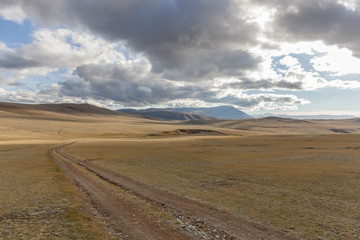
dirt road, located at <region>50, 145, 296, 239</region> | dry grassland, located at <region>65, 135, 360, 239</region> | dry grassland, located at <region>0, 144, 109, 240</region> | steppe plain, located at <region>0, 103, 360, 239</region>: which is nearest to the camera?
dirt road, located at <region>50, 145, 296, 239</region>

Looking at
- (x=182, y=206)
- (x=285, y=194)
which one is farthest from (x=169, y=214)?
(x=285, y=194)

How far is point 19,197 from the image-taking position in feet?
62.3

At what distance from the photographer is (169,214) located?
49.2 feet

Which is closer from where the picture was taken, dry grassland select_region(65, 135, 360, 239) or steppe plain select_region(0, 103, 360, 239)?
steppe plain select_region(0, 103, 360, 239)

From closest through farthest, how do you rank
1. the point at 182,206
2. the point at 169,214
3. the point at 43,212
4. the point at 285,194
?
the point at 169,214
the point at 43,212
the point at 182,206
the point at 285,194

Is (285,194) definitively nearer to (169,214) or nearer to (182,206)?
(182,206)

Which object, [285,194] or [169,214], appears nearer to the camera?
[169,214]

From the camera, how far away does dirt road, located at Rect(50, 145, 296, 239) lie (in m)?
12.1

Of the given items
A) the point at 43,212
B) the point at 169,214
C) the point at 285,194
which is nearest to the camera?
the point at 169,214

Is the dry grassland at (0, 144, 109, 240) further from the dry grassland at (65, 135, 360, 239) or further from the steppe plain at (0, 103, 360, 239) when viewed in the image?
the dry grassland at (65, 135, 360, 239)

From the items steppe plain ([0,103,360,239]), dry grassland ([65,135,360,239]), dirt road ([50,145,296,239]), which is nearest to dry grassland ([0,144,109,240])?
steppe plain ([0,103,360,239])

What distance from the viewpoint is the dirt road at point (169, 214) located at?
12.1 metres

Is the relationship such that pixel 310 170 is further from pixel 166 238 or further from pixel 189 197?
pixel 166 238

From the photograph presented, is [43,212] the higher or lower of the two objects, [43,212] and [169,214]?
the lower
